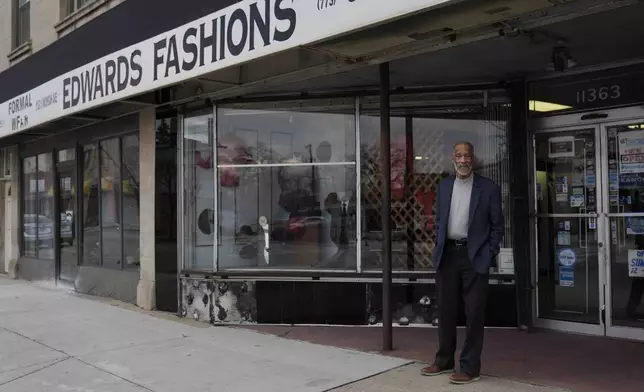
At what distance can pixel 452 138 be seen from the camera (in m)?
7.58

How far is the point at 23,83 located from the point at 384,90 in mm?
7439

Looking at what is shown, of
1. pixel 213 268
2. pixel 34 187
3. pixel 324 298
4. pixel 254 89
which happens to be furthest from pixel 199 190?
pixel 34 187

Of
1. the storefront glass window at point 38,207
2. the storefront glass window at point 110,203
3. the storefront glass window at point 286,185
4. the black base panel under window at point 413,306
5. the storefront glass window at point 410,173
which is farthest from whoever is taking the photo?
the storefront glass window at point 38,207

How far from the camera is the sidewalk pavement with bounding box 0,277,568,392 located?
17.0 ft

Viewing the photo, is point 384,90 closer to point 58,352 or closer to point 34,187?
point 58,352

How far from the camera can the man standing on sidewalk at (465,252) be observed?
4.96 meters

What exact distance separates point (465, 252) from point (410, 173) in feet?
9.15

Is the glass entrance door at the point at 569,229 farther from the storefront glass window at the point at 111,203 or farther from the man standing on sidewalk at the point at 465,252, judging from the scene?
the storefront glass window at the point at 111,203

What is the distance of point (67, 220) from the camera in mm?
11695

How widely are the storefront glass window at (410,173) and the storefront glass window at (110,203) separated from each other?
15.2 ft

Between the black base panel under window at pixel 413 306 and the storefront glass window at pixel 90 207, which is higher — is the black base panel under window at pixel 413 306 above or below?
below

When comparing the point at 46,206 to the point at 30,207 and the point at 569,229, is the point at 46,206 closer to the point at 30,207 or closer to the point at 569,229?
the point at 30,207

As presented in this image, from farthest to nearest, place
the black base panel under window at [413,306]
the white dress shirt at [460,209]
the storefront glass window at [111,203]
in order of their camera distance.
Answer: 1. the storefront glass window at [111,203]
2. the black base panel under window at [413,306]
3. the white dress shirt at [460,209]

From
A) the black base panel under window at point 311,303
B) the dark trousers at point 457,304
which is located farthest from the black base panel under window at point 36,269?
the dark trousers at point 457,304
